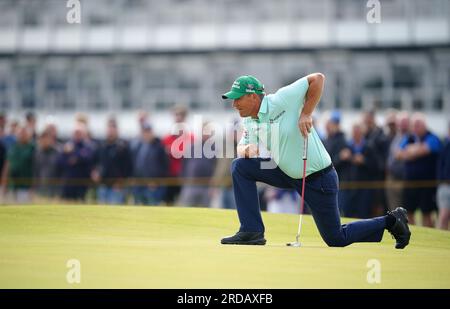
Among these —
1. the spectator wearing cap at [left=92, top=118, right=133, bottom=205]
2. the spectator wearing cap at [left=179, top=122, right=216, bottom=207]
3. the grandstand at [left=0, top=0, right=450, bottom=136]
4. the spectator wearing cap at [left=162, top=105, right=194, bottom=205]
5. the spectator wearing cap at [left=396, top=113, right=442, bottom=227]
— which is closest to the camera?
the spectator wearing cap at [left=396, top=113, right=442, bottom=227]

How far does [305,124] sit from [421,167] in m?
8.71

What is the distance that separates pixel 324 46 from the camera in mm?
43719

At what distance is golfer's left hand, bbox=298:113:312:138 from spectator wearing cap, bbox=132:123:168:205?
10.8m

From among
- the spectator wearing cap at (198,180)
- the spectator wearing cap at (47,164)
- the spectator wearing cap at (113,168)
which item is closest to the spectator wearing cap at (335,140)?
the spectator wearing cap at (198,180)

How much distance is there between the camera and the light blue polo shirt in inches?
388

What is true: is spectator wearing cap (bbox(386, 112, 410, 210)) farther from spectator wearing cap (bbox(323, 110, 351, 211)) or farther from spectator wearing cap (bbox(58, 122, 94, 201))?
spectator wearing cap (bbox(58, 122, 94, 201))

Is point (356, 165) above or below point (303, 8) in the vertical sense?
below

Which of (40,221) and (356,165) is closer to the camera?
(40,221)

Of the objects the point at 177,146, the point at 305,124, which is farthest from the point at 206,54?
the point at 305,124

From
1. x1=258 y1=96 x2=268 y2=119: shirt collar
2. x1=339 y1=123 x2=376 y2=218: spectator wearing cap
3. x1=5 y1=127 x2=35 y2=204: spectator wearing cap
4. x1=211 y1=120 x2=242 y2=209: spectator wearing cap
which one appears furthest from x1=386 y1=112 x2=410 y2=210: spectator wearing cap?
x1=5 y1=127 x2=35 y2=204: spectator wearing cap

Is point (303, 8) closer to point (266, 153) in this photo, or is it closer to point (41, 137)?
point (41, 137)
